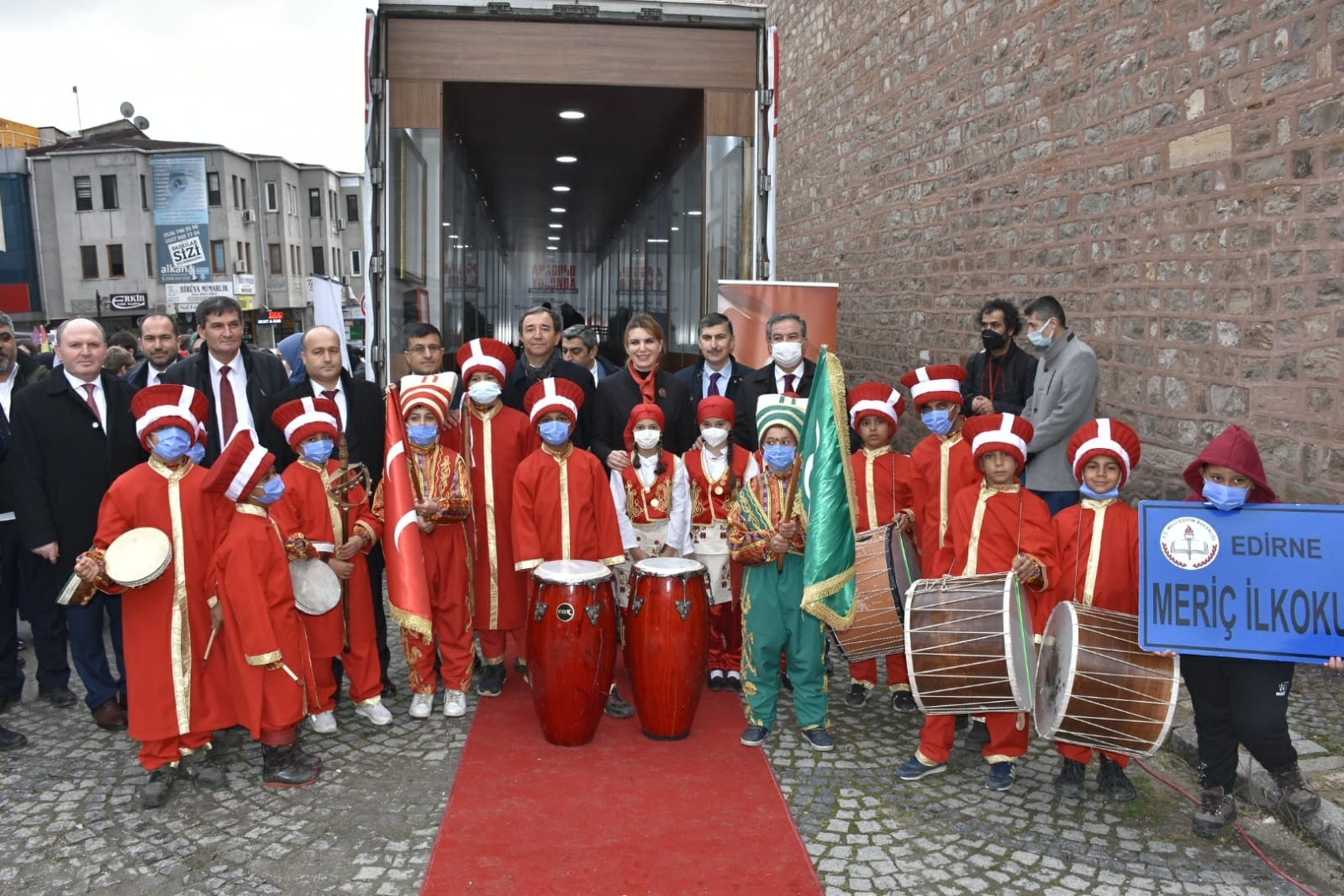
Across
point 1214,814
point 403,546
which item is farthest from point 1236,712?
point 403,546

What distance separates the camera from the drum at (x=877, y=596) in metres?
4.41

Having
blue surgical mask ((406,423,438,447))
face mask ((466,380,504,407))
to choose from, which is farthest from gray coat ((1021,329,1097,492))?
blue surgical mask ((406,423,438,447))

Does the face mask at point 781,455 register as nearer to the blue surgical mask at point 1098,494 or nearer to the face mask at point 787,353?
the face mask at point 787,353

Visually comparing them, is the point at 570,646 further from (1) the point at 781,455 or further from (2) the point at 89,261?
(2) the point at 89,261

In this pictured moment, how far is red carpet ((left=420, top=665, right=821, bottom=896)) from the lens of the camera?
3430mm

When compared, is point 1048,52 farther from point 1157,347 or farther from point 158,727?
point 158,727

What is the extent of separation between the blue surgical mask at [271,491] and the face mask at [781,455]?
204 cm

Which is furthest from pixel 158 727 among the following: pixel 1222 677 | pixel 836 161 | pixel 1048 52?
pixel 836 161

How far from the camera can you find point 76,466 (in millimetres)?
4773

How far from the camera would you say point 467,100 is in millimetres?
8133

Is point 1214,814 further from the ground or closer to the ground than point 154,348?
closer to the ground

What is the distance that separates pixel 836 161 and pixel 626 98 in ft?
16.6

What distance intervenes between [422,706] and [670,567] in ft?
4.73

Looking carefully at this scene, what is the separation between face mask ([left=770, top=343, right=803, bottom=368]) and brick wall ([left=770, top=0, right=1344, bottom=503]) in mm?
2283
